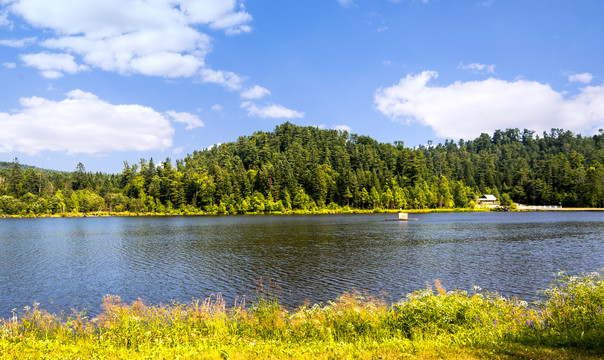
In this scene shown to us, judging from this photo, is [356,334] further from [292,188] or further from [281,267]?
[292,188]

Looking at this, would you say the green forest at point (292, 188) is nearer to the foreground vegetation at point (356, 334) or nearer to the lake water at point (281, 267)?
the lake water at point (281, 267)

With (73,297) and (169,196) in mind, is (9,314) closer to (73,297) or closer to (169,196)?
(73,297)

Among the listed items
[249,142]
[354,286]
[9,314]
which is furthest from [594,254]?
[249,142]

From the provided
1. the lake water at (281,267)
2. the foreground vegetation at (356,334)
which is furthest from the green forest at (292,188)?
the foreground vegetation at (356,334)

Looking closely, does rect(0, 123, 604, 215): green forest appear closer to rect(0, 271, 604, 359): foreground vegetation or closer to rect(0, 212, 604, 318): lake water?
rect(0, 212, 604, 318): lake water

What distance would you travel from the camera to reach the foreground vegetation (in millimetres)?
8750

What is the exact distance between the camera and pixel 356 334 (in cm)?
1098

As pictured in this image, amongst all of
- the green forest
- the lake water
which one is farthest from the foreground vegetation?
the green forest

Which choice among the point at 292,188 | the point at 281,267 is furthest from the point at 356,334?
the point at 292,188

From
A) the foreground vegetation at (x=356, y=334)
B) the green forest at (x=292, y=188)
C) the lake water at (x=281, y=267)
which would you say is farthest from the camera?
the green forest at (x=292, y=188)

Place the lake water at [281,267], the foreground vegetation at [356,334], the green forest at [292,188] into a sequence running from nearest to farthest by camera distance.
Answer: the foreground vegetation at [356,334] < the lake water at [281,267] < the green forest at [292,188]

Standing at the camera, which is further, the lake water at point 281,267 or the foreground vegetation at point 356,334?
the lake water at point 281,267

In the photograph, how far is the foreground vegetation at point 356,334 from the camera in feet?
28.7

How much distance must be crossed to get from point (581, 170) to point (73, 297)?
188 m
